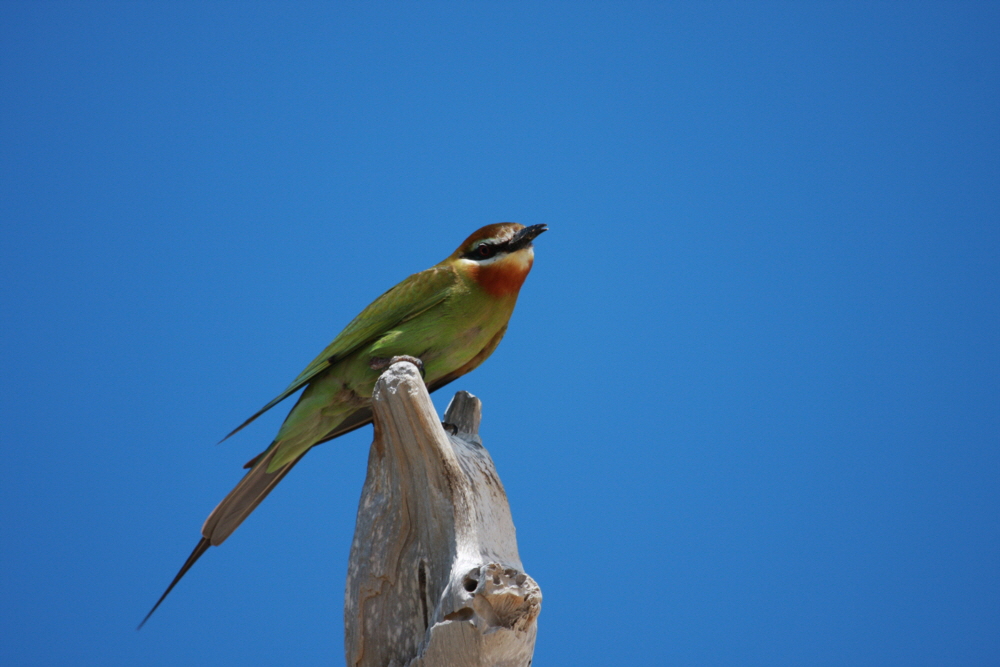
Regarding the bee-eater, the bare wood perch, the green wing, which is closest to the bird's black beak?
the bee-eater

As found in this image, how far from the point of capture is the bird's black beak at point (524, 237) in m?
3.10

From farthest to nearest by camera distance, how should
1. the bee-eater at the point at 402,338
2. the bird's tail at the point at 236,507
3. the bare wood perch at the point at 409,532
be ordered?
the bee-eater at the point at 402,338 < the bird's tail at the point at 236,507 < the bare wood perch at the point at 409,532

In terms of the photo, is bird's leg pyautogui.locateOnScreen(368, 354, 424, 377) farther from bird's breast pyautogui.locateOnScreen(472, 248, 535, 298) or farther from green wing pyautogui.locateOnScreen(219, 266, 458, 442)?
bird's breast pyautogui.locateOnScreen(472, 248, 535, 298)

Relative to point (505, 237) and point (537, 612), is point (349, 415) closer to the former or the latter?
point (505, 237)

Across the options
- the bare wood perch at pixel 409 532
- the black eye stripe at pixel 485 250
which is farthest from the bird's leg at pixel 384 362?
the black eye stripe at pixel 485 250

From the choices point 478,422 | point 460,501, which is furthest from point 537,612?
point 478,422

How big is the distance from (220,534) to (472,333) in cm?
116

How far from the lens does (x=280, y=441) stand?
3029 mm

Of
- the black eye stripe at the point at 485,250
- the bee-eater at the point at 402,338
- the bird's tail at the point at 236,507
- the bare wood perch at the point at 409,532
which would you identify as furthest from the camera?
the black eye stripe at the point at 485,250

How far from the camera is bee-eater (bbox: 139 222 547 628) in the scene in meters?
3.01

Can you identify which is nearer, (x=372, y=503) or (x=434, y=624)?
(x=434, y=624)

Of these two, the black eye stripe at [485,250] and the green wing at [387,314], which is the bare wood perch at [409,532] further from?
the black eye stripe at [485,250]

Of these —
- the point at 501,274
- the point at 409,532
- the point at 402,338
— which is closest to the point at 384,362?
the point at 402,338

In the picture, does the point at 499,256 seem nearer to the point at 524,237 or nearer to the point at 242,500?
the point at 524,237
